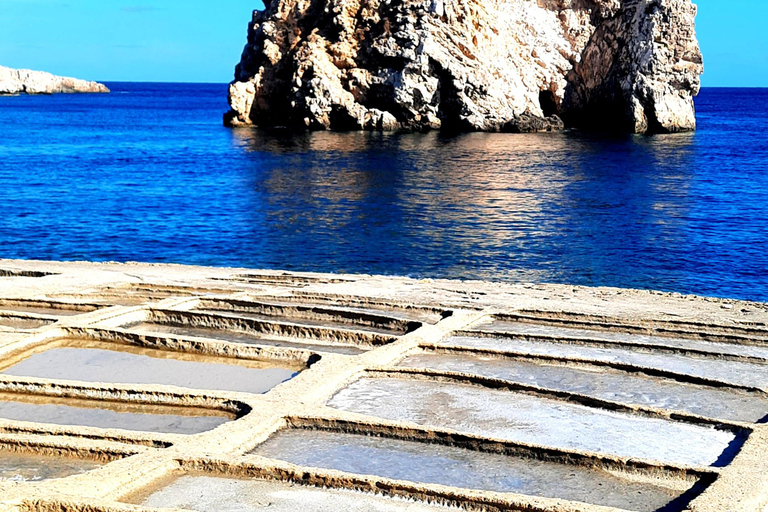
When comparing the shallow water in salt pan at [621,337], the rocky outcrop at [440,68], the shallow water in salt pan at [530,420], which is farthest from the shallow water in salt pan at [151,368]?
the rocky outcrop at [440,68]

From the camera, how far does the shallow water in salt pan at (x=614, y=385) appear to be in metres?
9.88

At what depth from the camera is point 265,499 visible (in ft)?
23.6

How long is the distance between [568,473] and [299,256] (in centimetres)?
2156

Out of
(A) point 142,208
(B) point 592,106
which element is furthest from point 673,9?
(A) point 142,208

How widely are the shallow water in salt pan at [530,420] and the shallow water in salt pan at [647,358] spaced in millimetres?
1932

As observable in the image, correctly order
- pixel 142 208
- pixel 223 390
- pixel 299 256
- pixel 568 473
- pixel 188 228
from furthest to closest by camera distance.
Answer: pixel 142 208
pixel 188 228
pixel 299 256
pixel 223 390
pixel 568 473

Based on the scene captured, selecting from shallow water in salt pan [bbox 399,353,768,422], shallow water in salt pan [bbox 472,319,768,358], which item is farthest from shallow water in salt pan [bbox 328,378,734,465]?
shallow water in salt pan [bbox 472,319,768,358]

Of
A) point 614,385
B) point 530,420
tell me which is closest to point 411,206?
point 614,385

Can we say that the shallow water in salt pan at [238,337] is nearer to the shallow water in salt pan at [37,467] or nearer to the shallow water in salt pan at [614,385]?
the shallow water in salt pan at [614,385]

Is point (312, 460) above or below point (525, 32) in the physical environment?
below

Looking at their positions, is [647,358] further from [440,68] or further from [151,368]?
[440,68]

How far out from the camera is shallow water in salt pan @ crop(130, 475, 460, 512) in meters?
7.05

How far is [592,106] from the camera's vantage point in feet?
285

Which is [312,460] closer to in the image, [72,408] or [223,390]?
[223,390]
